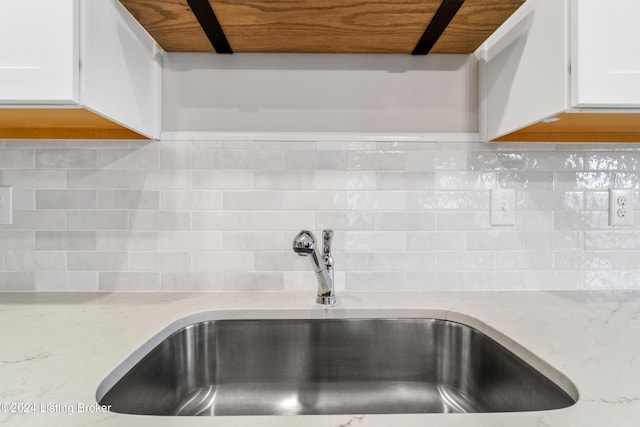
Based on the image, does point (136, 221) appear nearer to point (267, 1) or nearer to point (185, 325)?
point (185, 325)

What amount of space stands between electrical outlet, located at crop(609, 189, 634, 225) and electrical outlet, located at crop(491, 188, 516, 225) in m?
0.32

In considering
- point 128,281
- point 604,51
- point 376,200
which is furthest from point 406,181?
point 128,281

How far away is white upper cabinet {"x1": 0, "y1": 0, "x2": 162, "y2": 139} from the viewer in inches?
27.3

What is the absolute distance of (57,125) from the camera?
97cm

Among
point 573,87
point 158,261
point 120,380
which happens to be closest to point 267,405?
point 120,380

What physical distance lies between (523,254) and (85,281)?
1343 millimetres

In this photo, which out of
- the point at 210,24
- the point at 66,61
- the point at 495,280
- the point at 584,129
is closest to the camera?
the point at 66,61

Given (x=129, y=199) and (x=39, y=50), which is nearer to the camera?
(x=39, y=50)

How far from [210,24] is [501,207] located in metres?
0.97

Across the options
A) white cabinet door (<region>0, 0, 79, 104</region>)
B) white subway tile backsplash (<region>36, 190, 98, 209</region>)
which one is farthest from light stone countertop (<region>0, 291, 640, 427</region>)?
white cabinet door (<region>0, 0, 79, 104</region>)

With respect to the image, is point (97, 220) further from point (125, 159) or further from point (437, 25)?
point (437, 25)

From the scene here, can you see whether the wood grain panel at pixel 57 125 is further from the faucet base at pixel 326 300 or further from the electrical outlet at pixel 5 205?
the faucet base at pixel 326 300

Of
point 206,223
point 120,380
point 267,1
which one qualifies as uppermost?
point 267,1

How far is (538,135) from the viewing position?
1076 millimetres
